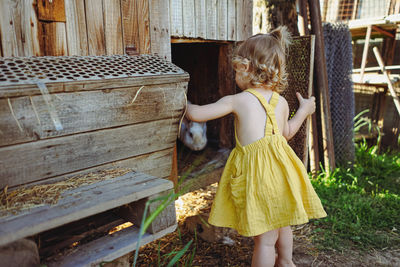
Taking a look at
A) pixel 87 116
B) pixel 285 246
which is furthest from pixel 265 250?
pixel 87 116

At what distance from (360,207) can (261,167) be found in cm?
193

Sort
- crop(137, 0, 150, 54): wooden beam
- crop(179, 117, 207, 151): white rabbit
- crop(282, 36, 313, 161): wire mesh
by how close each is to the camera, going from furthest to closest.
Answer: crop(179, 117, 207, 151): white rabbit < crop(282, 36, 313, 161): wire mesh < crop(137, 0, 150, 54): wooden beam

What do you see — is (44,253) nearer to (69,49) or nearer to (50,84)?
(50,84)

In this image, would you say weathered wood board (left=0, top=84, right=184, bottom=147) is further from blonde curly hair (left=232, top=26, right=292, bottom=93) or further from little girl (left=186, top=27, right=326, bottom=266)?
blonde curly hair (left=232, top=26, right=292, bottom=93)

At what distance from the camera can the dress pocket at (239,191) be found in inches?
80.1

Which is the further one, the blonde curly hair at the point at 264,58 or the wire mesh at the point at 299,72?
the wire mesh at the point at 299,72

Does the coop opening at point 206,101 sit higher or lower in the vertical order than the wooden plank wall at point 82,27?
lower

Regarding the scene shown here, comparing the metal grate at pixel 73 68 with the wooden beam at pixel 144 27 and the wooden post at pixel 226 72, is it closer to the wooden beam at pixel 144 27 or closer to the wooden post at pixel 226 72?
the wooden beam at pixel 144 27

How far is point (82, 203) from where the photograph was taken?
128 cm

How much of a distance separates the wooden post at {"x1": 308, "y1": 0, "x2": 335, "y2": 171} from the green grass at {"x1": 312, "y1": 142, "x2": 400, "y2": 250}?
0.28 m

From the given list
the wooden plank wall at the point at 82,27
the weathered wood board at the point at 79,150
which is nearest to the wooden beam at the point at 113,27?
the wooden plank wall at the point at 82,27

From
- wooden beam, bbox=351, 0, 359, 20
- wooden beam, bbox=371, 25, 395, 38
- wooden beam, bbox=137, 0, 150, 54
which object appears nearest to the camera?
wooden beam, bbox=137, 0, 150, 54

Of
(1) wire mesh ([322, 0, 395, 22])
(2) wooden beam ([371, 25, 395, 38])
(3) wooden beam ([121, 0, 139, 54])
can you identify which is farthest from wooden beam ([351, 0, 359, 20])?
(3) wooden beam ([121, 0, 139, 54])

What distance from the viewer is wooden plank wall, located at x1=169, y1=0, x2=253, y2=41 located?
2.62m
